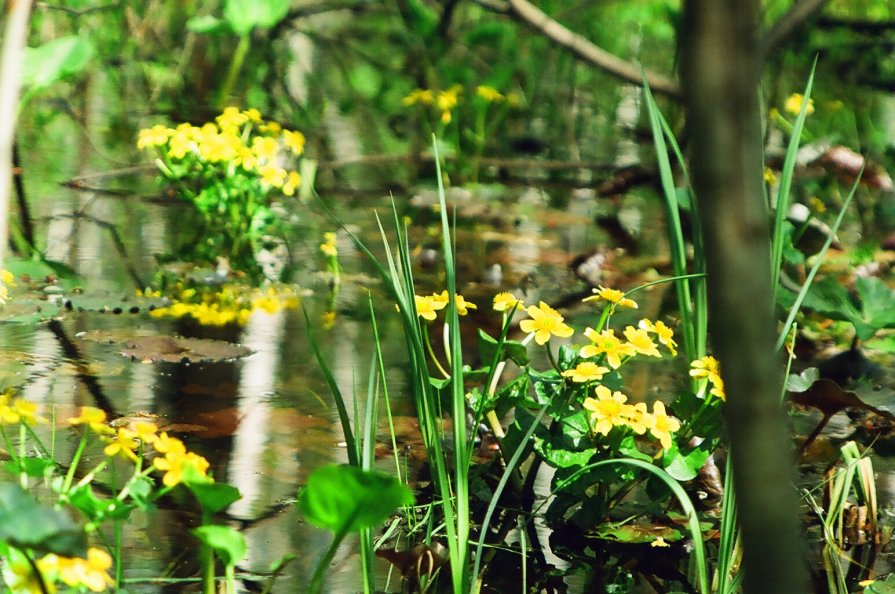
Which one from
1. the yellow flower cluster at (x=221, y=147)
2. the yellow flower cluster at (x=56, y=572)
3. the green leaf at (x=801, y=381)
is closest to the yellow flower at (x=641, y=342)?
the green leaf at (x=801, y=381)

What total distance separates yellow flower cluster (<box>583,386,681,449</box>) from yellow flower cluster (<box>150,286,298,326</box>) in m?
1.60

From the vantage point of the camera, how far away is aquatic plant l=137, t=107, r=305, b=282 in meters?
4.04

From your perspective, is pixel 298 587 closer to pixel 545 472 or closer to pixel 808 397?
pixel 545 472

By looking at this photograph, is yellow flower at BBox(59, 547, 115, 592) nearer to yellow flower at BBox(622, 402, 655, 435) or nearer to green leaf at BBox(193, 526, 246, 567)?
green leaf at BBox(193, 526, 246, 567)

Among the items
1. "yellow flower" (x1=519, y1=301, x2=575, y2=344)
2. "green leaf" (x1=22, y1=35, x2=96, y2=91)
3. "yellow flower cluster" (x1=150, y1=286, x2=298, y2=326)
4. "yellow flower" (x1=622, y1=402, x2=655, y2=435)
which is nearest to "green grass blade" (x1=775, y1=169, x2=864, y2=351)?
"yellow flower" (x1=622, y1=402, x2=655, y2=435)

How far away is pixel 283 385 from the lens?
8.89 feet

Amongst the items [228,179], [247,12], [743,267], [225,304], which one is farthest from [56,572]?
[247,12]

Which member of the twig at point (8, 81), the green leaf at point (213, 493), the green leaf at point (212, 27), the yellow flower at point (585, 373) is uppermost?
the green leaf at point (212, 27)

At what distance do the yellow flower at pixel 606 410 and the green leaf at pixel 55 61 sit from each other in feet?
10.4

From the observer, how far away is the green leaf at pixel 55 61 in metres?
4.48

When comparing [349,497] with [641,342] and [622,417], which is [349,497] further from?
[641,342]

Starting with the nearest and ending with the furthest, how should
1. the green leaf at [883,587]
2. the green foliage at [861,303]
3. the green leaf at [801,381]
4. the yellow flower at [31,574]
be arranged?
the yellow flower at [31,574], the green leaf at [883,587], the green leaf at [801,381], the green foliage at [861,303]

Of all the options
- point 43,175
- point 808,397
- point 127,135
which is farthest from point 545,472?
point 127,135

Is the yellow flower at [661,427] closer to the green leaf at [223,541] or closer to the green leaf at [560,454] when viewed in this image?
the green leaf at [560,454]
